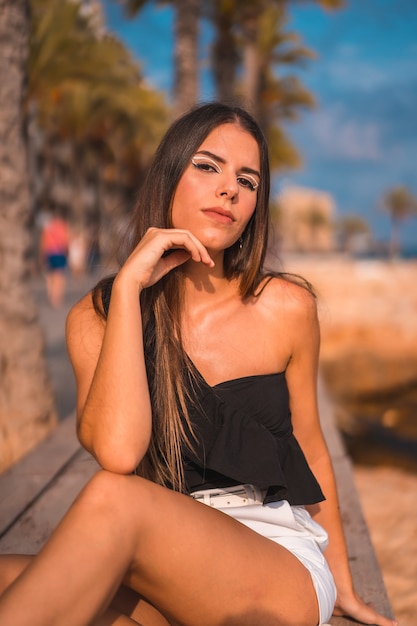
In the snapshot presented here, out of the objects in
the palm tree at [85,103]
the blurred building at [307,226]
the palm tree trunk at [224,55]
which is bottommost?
the blurred building at [307,226]

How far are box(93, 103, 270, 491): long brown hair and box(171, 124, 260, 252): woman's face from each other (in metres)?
0.03

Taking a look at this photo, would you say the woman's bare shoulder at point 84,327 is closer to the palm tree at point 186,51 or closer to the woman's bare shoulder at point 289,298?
the woman's bare shoulder at point 289,298

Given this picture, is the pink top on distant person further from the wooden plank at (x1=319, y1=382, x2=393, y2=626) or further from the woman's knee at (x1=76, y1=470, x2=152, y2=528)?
the woman's knee at (x1=76, y1=470, x2=152, y2=528)

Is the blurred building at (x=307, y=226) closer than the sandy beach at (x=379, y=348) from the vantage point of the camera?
No

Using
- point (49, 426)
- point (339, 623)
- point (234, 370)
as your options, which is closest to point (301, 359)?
point (234, 370)

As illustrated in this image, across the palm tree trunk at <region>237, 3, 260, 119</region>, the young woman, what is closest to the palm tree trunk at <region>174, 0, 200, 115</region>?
the palm tree trunk at <region>237, 3, 260, 119</region>

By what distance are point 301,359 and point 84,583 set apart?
1087 millimetres

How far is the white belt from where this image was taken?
6.81 ft

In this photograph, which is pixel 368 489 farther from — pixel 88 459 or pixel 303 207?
pixel 303 207

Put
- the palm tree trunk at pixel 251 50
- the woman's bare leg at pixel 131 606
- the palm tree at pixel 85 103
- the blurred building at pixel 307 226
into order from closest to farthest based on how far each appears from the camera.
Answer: the woman's bare leg at pixel 131 606 → the palm tree at pixel 85 103 → the palm tree trunk at pixel 251 50 → the blurred building at pixel 307 226

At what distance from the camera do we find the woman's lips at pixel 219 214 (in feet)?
7.20

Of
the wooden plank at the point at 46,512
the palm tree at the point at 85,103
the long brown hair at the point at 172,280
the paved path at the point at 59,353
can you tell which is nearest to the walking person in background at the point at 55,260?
the paved path at the point at 59,353

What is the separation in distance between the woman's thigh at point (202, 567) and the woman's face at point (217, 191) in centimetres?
85

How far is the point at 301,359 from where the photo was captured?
2348 mm
